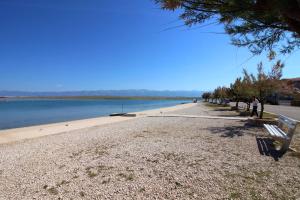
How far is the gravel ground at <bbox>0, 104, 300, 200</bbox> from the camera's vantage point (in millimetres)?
4500

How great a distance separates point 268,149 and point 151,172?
4079 millimetres

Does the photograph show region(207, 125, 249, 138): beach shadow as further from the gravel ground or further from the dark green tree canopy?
the dark green tree canopy

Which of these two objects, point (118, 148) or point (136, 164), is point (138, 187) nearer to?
point (136, 164)

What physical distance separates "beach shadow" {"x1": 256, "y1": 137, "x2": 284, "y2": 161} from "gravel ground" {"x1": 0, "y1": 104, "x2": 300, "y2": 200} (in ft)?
0.09

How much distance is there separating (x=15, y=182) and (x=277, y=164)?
227 inches

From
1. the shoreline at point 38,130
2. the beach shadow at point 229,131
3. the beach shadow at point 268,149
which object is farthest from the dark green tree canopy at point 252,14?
the shoreline at point 38,130

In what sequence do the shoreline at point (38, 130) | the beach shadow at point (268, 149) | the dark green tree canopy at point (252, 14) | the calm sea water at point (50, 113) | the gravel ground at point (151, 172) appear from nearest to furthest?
1. the dark green tree canopy at point (252, 14)
2. the gravel ground at point (151, 172)
3. the beach shadow at point (268, 149)
4. the shoreline at point (38, 130)
5. the calm sea water at point (50, 113)

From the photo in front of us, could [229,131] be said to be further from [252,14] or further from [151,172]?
[252,14]

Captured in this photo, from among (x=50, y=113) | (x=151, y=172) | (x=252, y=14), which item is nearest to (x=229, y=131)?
(x=151, y=172)

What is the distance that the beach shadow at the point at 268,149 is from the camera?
6.94 m

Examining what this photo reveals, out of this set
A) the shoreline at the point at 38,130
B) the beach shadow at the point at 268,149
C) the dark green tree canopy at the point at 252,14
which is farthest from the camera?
the shoreline at the point at 38,130

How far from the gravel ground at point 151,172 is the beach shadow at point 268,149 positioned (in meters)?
0.03

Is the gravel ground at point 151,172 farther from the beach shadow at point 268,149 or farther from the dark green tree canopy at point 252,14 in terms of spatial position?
the dark green tree canopy at point 252,14

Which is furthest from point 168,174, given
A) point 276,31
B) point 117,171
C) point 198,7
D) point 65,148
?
point 65,148
